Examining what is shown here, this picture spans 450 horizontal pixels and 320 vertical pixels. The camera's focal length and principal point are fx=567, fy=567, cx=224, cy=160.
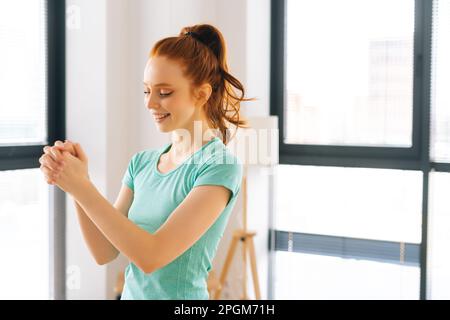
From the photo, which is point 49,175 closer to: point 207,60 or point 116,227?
point 116,227

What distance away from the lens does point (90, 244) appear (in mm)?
1296

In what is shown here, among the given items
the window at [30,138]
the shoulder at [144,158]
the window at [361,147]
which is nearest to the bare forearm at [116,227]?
the shoulder at [144,158]

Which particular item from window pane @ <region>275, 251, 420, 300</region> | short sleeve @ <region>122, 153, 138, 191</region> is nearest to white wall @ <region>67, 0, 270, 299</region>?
window pane @ <region>275, 251, 420, 300</region>

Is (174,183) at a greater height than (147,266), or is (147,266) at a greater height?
(174,183)

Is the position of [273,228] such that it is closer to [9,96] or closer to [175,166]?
[9,96]

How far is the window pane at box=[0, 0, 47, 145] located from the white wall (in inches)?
6.0

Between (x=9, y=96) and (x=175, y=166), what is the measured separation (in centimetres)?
198

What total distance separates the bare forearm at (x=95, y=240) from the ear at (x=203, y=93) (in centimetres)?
36

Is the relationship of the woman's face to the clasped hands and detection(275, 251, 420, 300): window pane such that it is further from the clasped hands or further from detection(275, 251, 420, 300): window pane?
detection(275, 251, 420, 300): window pane

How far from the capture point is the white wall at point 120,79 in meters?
3.08

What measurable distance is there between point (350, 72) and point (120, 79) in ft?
4.43

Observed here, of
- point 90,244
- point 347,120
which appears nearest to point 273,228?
point 347,120

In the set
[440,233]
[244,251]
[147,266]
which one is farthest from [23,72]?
[440,233]

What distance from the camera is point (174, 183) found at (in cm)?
122
